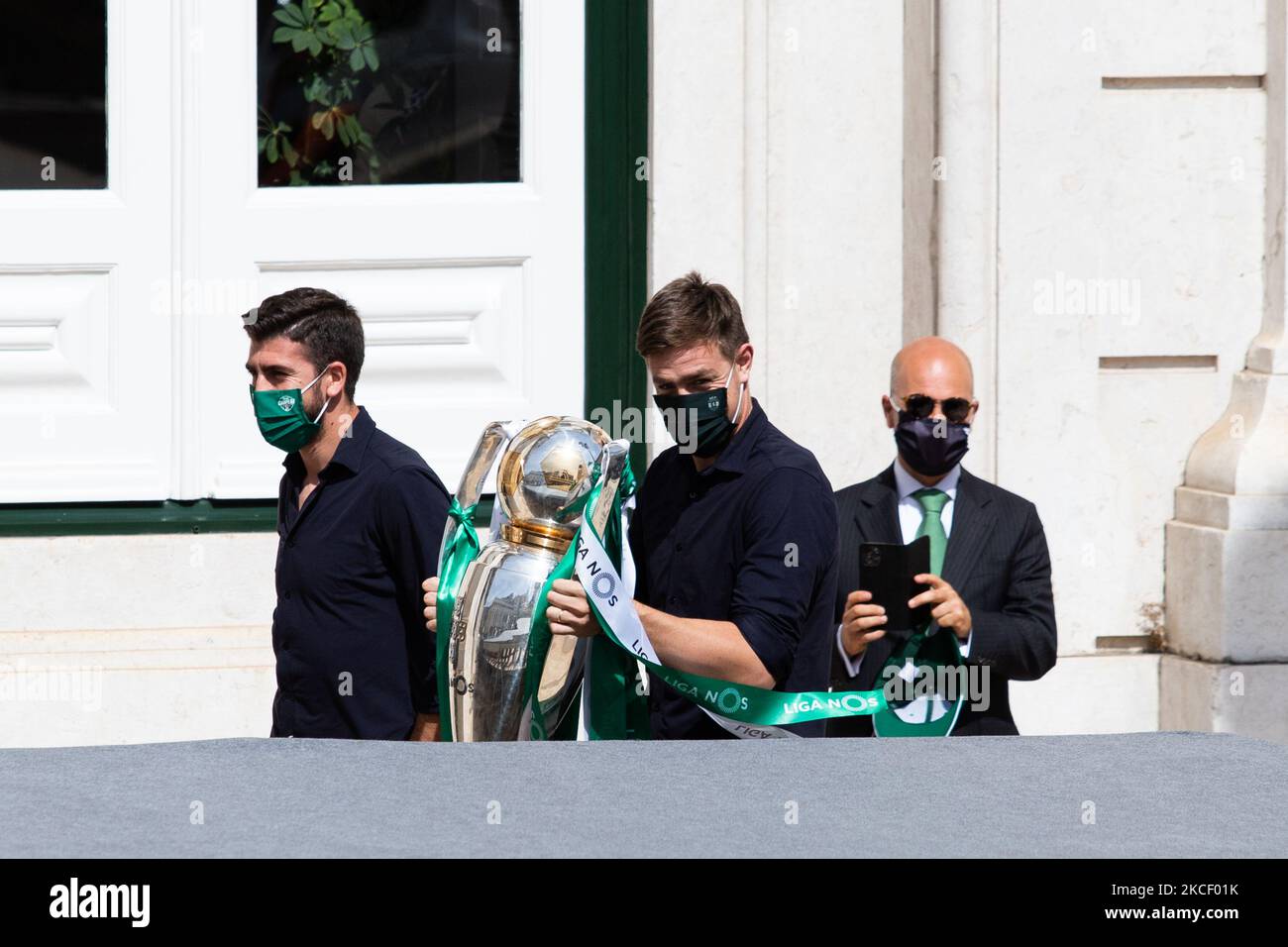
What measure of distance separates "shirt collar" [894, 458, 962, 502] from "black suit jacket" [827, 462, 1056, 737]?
0.06 ft

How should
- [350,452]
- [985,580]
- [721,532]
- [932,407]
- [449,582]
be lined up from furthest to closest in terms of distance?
[932,407] → [985,580] → [350,452] → [721,532] → [449,582]

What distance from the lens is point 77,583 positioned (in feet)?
22.3

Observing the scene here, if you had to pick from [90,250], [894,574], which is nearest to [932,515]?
[894,574]

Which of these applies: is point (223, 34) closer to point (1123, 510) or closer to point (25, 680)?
point (25, 680)

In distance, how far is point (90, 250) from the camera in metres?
6.91

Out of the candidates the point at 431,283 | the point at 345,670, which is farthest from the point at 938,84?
the point at 345,670

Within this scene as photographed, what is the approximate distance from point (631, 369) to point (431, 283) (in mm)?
812

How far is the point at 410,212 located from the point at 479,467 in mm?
3354

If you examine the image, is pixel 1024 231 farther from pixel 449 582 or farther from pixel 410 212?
pixel 449 582

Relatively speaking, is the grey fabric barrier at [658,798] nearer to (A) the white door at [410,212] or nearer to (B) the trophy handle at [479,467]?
(B) the trophy handle at [479,467]

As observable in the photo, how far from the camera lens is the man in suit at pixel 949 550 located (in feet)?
15.6

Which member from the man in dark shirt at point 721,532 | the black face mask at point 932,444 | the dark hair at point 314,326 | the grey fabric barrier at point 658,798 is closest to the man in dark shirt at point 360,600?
the dark hair at point 314,326

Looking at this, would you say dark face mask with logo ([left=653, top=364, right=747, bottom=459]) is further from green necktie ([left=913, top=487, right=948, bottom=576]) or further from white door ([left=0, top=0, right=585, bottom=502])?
white door ([left=0, top=0, right=585, bottom=502])

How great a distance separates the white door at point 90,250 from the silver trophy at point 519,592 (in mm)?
3571
